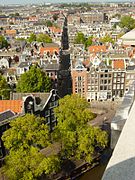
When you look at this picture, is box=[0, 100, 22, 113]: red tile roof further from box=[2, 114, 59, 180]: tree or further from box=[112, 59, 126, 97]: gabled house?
box=[112, 59, 126, 97]: gabled house

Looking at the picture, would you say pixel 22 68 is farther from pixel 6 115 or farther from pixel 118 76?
pixel 6 115

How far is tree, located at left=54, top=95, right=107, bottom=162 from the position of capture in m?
22.5

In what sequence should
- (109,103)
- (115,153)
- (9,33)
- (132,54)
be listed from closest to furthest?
1. (115,153)
2. (109,103)
3. (132,54)
4. (9,33)

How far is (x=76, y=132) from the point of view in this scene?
23359 millimetres

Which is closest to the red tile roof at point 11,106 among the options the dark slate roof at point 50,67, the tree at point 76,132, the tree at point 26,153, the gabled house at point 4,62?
the tree at point 76,132

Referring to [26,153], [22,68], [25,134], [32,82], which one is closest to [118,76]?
[32,82]

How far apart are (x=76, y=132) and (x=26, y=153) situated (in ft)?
16.2

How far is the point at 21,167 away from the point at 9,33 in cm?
7857

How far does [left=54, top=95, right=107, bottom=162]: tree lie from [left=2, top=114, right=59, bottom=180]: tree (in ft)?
7.19

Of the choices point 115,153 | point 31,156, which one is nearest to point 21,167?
point 31,156

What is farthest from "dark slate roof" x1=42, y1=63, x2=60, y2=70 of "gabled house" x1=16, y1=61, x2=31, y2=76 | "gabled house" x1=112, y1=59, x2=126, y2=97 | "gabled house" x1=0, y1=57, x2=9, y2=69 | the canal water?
the canal water

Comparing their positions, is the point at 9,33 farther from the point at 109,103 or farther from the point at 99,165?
the point at 99,165

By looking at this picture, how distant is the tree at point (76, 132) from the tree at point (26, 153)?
2191 millimetres

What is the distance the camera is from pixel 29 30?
3834 inches
